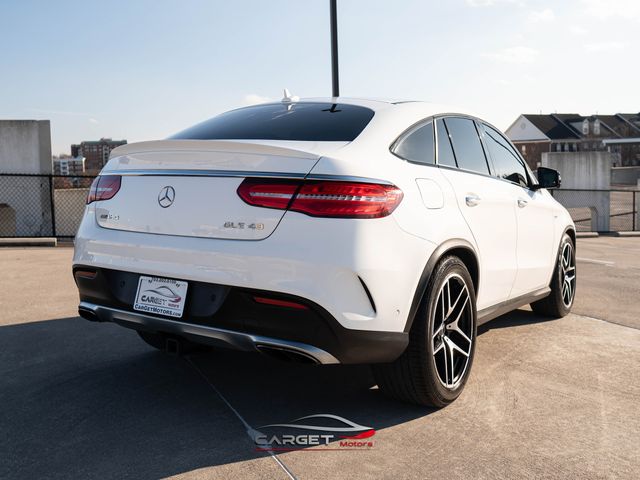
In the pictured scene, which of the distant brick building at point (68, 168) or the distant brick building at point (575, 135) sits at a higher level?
the distant brick building at point (575, 135)

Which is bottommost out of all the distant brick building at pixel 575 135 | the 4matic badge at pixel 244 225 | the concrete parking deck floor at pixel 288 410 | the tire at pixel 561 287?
the concrete parking deck floor at pixel 288 410

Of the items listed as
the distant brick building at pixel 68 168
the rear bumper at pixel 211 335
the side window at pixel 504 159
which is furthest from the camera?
the distant brick building at pixel 68 168

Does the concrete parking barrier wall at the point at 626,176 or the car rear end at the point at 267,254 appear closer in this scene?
the car rear end at the point at 267,254

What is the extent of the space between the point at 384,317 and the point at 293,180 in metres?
0.74

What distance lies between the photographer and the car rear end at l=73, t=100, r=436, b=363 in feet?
8.99

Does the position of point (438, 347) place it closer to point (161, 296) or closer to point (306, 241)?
point (306, 241)

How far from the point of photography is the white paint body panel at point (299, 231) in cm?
274

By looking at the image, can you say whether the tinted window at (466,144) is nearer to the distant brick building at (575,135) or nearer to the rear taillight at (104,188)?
the rear taillight at (104,188)

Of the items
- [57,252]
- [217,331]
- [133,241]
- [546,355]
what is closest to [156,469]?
[217,331]

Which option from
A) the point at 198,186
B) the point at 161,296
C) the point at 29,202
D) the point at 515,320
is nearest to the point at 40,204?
the point at 29,202

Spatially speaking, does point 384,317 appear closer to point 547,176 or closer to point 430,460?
point 430,460

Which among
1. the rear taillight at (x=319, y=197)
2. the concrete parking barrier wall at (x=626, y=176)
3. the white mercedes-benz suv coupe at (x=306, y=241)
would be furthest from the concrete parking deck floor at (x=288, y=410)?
the concrete parking barrier wall at (x=626, y=176)

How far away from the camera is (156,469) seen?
2.60 meters

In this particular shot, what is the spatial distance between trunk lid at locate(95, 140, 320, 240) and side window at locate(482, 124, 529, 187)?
2030 millimetres
